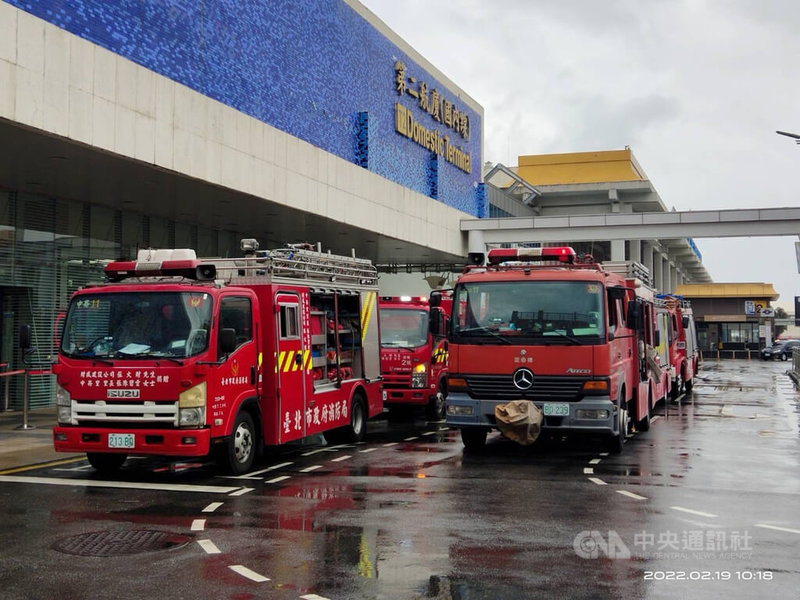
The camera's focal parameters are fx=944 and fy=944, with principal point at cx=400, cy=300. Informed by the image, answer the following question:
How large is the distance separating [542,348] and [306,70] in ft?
60.6

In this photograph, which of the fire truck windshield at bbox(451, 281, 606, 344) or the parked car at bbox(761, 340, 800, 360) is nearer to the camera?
the fire truck windshield at bbox(451, 281, 606, 344)

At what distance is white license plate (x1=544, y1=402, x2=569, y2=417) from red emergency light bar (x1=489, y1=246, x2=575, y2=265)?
290cm

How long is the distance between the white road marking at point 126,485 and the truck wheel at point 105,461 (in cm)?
54

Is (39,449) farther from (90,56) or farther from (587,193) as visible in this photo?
(587,193)

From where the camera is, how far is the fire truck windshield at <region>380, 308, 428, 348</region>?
2053 centimetres

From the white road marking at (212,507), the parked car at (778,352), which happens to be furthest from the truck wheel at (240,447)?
the parked car at (778,352)

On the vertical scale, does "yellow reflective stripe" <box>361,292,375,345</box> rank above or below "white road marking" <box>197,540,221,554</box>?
above

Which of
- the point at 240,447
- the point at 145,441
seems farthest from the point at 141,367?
the point at 240,447

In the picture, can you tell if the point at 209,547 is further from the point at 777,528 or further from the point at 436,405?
the point at 436,405

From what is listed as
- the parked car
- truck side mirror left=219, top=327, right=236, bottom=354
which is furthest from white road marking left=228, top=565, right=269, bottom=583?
the parked car

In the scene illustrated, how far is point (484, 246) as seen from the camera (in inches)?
1580

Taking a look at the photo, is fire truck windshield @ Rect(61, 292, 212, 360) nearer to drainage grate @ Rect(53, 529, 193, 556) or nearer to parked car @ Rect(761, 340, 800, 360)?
drainage grate @ Rect(53, 529, 193, 556)

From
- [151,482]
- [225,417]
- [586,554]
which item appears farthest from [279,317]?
[586,554]

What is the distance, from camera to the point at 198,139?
68.1ft
